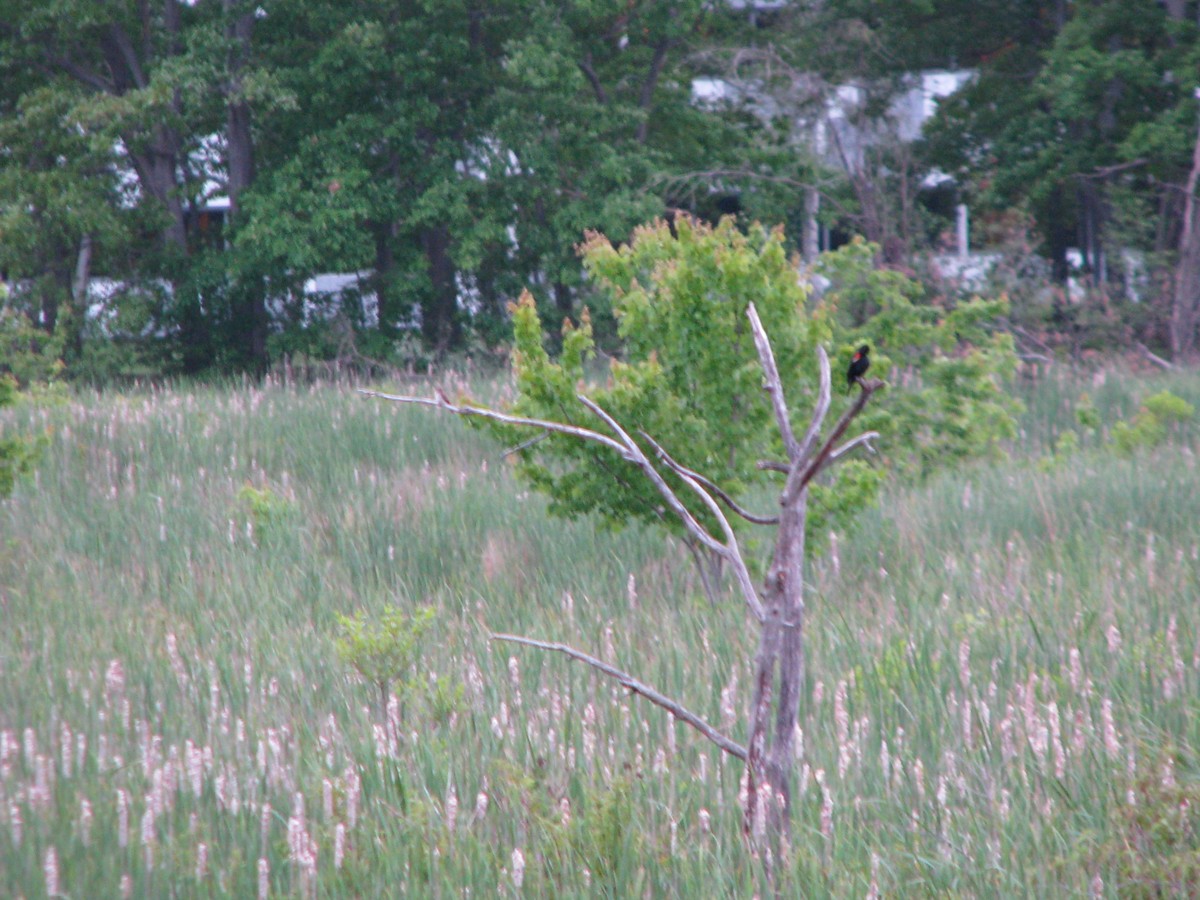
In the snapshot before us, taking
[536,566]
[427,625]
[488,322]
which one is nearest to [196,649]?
[427,625]

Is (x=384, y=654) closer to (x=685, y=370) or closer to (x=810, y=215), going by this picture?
(x=685, y=370)

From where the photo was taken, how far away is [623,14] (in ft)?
68.0

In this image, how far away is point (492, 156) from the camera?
2027 cm

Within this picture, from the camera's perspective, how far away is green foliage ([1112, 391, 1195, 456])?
964cm

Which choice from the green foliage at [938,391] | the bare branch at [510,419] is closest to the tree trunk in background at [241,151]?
the green foliage at [938,391]

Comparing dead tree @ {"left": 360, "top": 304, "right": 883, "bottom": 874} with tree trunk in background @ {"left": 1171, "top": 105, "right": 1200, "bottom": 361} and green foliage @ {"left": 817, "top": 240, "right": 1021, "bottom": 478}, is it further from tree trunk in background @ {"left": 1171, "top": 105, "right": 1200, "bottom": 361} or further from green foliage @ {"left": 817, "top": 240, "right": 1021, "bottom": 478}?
tree trunk in background @ {"left": 1171, "top": 105, "right": 1200, "bottom": 361}

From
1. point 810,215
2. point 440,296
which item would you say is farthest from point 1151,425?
point 440,296

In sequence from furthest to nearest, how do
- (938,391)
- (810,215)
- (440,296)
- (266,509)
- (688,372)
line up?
1. (440,296)
2. (810,215)
3. (938,391)
4. (266,509)
5. (688,372)

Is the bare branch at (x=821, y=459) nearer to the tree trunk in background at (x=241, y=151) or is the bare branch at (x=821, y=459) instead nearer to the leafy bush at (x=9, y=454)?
the leafy bush at (x=9, y=454)

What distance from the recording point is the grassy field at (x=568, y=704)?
303cm

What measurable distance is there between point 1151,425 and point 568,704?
7419 millimetres

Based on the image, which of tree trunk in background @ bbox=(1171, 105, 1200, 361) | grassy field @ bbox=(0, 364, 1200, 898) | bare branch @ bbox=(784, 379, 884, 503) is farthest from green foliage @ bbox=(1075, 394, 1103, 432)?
bare branch @ bbox=(784, 379, 884, 503)

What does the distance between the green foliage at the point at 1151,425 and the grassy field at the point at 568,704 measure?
175 cm

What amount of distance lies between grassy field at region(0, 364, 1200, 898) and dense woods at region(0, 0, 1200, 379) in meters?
12.5
